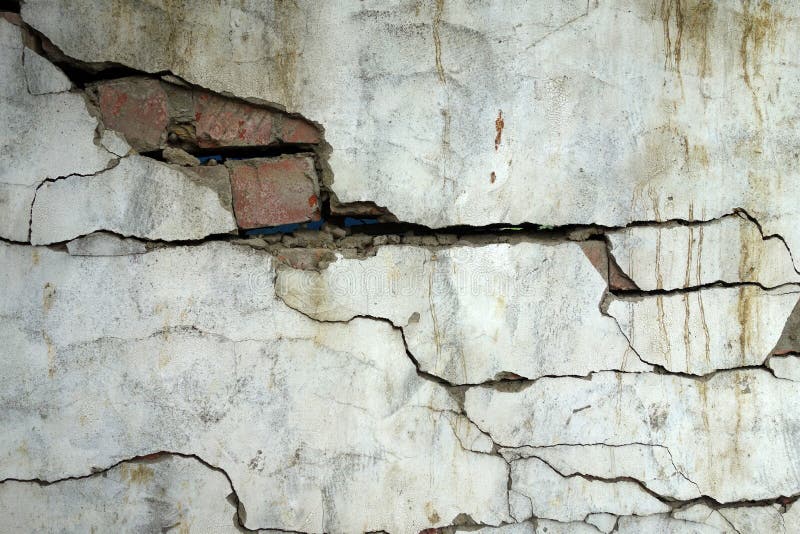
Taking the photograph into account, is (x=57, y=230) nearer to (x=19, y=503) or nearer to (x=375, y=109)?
(x=19, y=503)

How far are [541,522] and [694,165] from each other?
0.91m

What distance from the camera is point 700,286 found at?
1452mm

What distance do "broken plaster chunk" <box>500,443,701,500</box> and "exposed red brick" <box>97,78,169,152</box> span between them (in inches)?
45.9

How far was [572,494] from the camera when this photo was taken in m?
1.45

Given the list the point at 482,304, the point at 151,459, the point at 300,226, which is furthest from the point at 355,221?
the point at 151,459

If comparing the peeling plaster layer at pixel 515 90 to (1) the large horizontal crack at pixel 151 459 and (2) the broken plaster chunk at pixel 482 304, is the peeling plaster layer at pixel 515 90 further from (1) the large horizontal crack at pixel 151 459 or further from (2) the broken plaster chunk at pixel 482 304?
(1) the large horizontal crack at pixel 151 459

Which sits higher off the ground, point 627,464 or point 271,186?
point 271,186

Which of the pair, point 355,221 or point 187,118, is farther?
point 355,221

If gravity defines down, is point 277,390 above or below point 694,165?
below

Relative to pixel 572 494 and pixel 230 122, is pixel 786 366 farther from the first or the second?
pixel 230 122

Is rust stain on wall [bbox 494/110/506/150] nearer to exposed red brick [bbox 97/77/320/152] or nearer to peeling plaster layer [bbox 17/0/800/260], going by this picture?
peeling plaster layer [bbox 17/0/800/260]

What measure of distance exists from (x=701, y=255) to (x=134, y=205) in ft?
4.27

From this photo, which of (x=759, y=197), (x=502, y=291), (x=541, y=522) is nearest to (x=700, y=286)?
(x=759, y=197)

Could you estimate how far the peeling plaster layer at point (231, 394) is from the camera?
1.34 metres
